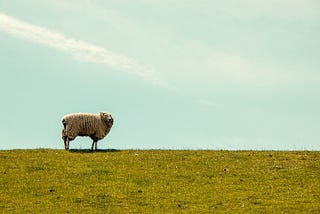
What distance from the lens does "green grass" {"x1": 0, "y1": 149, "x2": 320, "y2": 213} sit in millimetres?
26969

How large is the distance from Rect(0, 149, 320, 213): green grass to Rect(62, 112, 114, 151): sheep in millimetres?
1935

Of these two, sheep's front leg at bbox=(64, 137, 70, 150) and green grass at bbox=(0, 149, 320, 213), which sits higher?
sheep's front leg at bbox=(64, 137, 70, 150)

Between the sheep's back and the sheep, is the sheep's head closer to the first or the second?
the sheep

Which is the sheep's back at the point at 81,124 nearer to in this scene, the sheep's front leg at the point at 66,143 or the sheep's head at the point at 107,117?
the sheep's head at the point at 107,117

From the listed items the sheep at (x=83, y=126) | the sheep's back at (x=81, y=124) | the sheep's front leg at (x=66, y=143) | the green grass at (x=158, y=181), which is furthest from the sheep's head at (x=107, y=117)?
the green grass at (x=158, y=181)

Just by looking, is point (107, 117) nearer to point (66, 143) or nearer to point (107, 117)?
point (107, 117)

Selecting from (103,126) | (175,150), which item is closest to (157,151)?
(175,150)

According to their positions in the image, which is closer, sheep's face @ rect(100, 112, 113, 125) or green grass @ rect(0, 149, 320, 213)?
green grass @ rect(0, 149, 320, 213)

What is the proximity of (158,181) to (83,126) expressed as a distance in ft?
34.5

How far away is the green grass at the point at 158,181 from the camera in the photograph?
27.0 metres

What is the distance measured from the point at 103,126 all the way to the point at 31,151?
5230mm

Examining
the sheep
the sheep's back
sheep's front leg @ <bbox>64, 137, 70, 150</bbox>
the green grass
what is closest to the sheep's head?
the sheep

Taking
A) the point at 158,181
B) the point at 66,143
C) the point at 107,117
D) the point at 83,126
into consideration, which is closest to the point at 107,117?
the point at 107,117

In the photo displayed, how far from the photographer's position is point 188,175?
3198cm
